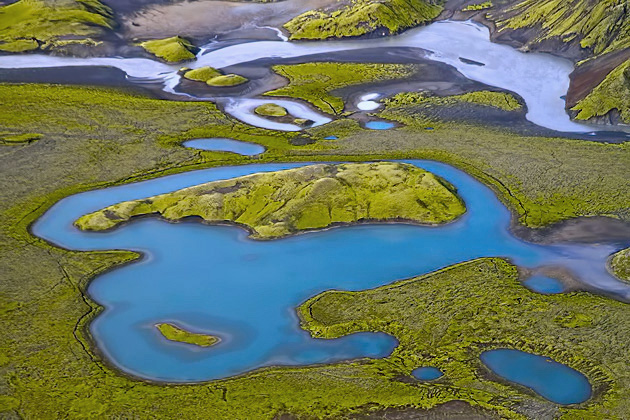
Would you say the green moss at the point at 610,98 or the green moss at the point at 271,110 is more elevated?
the green moss at the point at 610,98

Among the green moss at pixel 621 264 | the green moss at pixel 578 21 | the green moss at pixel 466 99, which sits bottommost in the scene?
the green moss at pixel 621 264

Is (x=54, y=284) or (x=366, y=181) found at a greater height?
(x=366, y=181)

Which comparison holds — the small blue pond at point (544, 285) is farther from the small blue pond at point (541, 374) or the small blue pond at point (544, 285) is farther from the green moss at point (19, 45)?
the green moss at point (19, 45)

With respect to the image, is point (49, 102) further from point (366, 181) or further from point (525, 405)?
point (525, 405)

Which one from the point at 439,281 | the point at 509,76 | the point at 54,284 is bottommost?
the point at 54,284

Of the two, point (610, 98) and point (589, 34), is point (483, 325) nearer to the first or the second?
point (610, 98)

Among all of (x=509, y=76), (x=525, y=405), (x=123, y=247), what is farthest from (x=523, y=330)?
(x=509, y=76)

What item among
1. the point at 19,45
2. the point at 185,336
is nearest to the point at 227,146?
the point at 185,336

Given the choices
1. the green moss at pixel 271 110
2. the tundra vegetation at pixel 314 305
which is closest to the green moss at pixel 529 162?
the tundra vegetation at pixel 314 305

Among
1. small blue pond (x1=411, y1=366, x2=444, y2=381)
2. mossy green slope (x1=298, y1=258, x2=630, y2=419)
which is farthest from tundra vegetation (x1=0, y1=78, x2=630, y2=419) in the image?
small blue pond (x1=411, y1=366, x2=444, y2=381)
